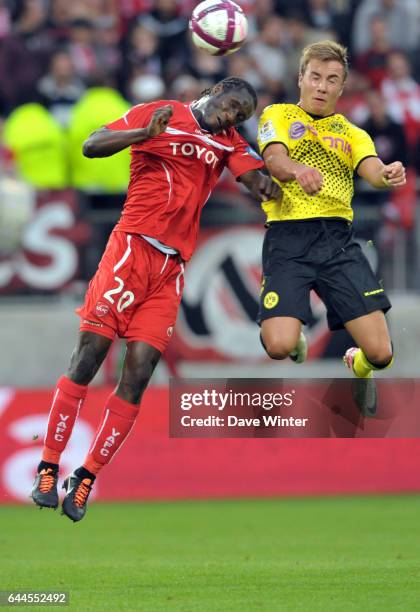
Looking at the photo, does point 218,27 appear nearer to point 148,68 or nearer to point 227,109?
point 227,109

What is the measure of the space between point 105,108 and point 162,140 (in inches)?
234

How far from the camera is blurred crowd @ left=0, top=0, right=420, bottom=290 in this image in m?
15.6

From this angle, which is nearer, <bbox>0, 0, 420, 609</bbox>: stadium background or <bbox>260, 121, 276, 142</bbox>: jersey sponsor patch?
<bbox>260, 121, 276, 142</bbox>: jersey sponsor patch

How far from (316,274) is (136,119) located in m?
1.75

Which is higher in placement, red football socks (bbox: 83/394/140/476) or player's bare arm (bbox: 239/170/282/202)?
player's bare arm (bbox: 239/170/282/202)

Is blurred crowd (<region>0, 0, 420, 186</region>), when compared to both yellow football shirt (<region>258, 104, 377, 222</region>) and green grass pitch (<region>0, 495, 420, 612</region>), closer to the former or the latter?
green grass pitch (<region>0, 495, 420, 612</region>)

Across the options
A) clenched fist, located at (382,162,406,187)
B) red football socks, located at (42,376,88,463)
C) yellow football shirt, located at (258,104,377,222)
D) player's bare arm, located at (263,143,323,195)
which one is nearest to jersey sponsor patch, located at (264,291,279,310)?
yellow football shirt, located at (258,104,377,222)

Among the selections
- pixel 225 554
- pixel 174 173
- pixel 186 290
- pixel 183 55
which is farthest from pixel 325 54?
pixel 183 55

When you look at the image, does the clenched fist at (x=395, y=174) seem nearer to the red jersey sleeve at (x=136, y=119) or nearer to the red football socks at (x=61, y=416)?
the red jersey sleeve at (x=136, y=119)

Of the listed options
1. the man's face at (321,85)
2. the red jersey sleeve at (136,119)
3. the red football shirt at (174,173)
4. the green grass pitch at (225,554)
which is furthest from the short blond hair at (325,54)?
the green grass pitch at (225,554)

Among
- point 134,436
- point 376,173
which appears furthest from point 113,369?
point 376,173

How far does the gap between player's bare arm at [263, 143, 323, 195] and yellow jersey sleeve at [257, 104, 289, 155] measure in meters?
0.05

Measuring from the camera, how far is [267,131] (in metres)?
10.1

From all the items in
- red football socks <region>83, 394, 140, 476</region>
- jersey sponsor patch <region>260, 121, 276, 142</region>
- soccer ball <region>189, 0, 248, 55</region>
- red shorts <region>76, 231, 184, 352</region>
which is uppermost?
soccer ball <region>189, 0, 248, 55</region>
